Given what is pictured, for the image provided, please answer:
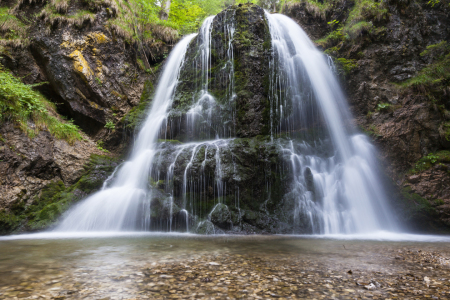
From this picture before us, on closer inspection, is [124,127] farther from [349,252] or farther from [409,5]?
[409,5]

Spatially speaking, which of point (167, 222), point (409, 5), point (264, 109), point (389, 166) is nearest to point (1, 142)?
point (167, 222)

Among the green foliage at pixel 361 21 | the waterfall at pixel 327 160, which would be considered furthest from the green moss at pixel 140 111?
the green foliage at pixel 361 21

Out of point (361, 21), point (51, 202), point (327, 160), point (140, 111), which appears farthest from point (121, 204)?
point (361, 21)

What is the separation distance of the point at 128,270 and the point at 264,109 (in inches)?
316

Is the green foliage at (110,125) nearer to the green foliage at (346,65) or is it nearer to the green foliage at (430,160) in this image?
the green foliage at (346,65)

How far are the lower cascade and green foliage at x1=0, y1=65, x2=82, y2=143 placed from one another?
286cm

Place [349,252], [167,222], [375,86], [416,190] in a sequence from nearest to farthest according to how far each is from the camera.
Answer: [349,252] < [167,222] < [416,190] < [375,86]

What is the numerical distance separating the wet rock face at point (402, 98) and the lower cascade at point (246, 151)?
0.70 m

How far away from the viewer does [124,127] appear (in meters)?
10.9

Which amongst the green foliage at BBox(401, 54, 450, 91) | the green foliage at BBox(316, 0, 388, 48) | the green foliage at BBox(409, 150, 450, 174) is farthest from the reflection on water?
the green foliage at BBox(316, 0, 388, 48)

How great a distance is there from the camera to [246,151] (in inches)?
309

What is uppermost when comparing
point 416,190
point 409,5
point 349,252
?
point 409,5

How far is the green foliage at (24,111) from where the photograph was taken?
762 centimetres

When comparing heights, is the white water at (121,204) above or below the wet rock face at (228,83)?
below
